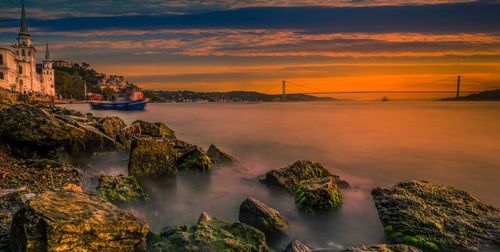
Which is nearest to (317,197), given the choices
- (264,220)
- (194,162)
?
(264,220)

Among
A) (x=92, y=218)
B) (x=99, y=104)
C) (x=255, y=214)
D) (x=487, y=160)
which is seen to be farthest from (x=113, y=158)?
(x=99, y=104)

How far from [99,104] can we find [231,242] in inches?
3215

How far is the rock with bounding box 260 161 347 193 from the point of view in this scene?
34.9ft

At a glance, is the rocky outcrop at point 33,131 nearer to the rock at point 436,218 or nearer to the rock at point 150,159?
the rock at point 150,159

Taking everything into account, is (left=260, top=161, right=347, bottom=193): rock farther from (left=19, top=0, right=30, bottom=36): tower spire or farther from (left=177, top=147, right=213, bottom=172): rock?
(left=19, top=0, right=30, bottom=36): tower spire

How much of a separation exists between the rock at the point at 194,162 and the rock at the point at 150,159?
0.70 metres

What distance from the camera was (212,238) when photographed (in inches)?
228

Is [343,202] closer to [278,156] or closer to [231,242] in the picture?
[231,242]

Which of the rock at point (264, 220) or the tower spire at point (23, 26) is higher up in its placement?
the tower spire at point (23, 26)

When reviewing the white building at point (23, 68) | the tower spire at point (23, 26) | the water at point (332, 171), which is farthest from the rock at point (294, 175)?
the tower spire at point (23, 26)

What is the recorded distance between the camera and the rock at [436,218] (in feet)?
22.7

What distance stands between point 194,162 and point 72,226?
7929 mm

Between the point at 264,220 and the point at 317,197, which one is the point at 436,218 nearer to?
the point at 317,197

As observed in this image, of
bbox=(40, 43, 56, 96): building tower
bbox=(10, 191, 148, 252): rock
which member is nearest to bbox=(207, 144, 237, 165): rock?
bbox=(10, 191, 148, 252): rock
